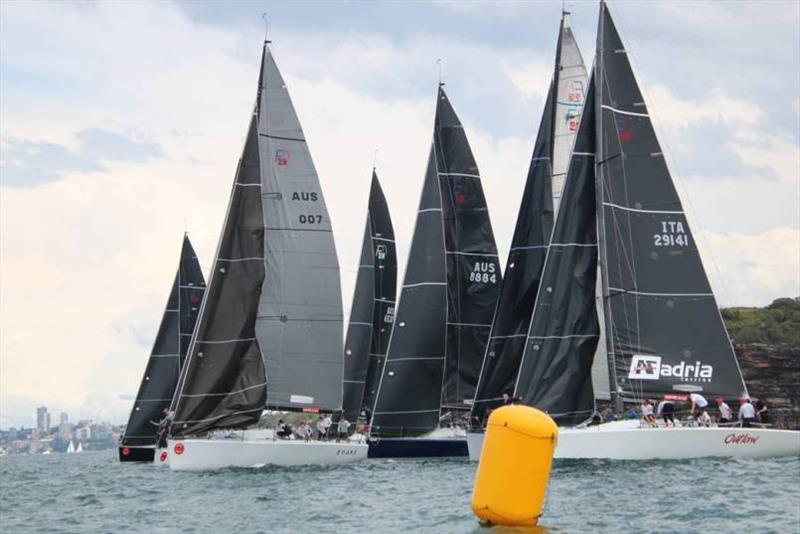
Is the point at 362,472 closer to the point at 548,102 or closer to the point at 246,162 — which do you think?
the point at 246,162

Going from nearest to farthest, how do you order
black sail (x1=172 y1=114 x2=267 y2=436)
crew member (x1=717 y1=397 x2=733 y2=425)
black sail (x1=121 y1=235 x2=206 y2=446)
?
crew member (x1=717 y1=397 x2=733 y2=425)
black sail (x1=172 y1=114 x2=267 y2=436)
black sail (x1=121 y1=235 x2=206 y2=446)

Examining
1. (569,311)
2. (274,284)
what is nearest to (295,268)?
(274,284)

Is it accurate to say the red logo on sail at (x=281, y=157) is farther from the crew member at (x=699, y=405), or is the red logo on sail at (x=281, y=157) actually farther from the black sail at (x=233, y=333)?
the crew member at (x=699, y=405)

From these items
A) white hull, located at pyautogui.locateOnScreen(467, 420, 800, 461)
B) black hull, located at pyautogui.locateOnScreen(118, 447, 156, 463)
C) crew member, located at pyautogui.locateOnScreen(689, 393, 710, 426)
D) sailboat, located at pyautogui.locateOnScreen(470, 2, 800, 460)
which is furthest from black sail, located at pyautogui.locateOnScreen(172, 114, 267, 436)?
black hull, located at pyautogui.locateOnScreen(118, 447, 156, 463)

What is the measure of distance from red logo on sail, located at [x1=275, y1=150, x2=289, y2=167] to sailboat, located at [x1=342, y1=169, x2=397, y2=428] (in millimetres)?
10957

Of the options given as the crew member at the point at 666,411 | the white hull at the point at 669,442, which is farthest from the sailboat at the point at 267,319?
the crew member at the point at 666,411

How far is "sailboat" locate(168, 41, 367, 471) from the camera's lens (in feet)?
142

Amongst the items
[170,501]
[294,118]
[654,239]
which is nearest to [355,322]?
[294,118]

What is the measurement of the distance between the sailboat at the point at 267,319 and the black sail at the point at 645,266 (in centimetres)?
1079

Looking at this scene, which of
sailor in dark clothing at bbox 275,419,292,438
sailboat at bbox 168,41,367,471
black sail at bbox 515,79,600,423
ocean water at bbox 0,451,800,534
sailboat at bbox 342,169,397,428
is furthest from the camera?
sailboat at bbox 342,169,397,428

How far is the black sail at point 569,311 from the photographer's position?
39062 millimetres

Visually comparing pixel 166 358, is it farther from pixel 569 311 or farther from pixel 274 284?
pixel 569 311

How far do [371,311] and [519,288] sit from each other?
43.9 feet

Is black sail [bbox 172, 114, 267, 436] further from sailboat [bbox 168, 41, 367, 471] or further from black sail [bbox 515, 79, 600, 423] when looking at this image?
black sail [bbox 515, 79, 600, 423]
